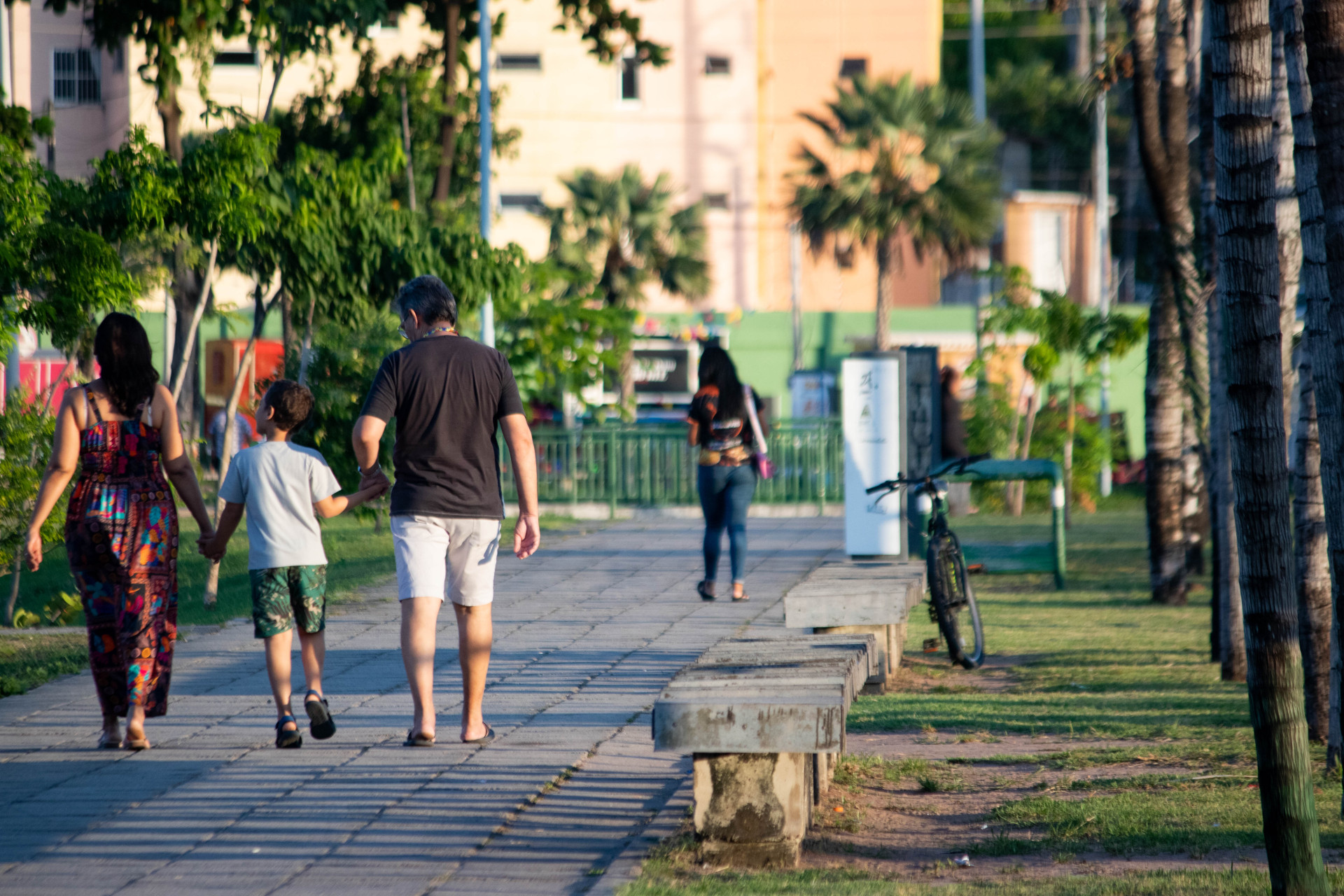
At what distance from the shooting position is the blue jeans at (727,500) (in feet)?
35.8

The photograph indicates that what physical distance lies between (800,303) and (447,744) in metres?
39.5

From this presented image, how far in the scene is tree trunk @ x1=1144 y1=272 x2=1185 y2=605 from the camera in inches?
520

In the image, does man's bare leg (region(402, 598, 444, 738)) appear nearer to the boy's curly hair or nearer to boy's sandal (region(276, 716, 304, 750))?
boy's sandal (region(276, 716, 304, 750))

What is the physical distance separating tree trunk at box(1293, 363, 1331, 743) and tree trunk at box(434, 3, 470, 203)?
688 inches

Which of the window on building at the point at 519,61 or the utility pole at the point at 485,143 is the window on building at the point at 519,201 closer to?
the window on building at the point at 519,61

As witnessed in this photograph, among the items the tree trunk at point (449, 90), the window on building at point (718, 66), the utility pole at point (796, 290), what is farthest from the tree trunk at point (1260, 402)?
the window on building at point (718, 66)

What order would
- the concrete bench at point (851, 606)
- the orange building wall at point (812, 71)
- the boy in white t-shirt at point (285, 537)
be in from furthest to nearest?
the orange building wall at point (812, 71) < the concrete bench at point (851, 606) < the boy in white t-shirt at point (285, 537)

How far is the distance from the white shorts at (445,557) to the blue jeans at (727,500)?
4.68m

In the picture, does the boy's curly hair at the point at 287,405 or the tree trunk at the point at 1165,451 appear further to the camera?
the tree trunk at the point at 1165,451

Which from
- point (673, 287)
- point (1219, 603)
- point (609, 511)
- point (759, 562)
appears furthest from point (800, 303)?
point (1219, 603)

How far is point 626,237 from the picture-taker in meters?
37.1

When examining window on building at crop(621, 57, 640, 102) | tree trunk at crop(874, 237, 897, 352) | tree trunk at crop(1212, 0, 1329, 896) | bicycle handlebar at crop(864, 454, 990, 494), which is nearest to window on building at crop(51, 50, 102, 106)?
bicycle handlebar at crop(864, 454, 990, 494)

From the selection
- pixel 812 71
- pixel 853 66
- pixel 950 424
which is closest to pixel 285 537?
pixel 950 424

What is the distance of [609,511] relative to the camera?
871 inches
